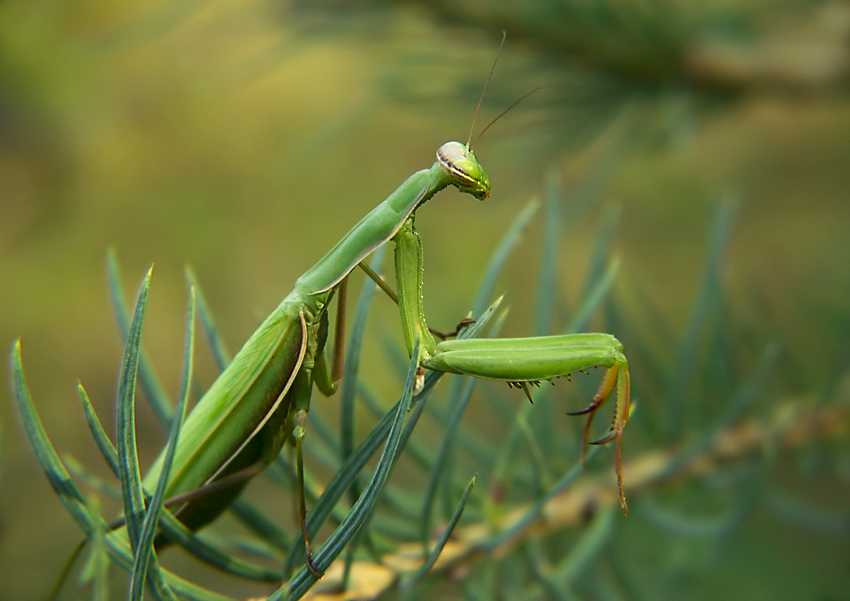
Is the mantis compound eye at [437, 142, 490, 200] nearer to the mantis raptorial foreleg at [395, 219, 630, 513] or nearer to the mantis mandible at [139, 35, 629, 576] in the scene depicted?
the mantis mandible at [139, 35, 629, 576]

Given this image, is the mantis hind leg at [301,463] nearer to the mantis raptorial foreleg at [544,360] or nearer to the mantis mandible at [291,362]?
the mantis mandible at [291,362]

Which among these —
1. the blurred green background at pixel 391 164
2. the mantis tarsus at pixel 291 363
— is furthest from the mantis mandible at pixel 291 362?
the blurred green background at pixel 391 164

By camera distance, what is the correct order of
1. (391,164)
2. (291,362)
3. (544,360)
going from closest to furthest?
(544,360) < (291,362) < (391,164)

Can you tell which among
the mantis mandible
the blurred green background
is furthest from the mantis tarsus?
the blurred green background

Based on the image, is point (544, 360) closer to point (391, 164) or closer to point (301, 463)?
point (301, 463)

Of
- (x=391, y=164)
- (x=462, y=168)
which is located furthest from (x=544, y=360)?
(x=391, y=164)

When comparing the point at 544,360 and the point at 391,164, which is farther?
the point at 391,164

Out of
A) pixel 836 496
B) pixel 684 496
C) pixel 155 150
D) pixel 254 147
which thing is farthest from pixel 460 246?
pixel 684 496
